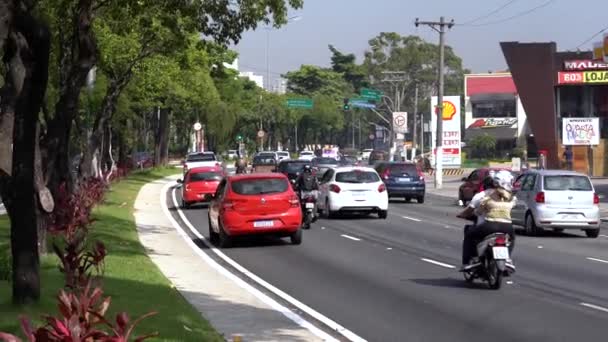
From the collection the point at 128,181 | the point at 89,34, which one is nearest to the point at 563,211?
the point at 89,34

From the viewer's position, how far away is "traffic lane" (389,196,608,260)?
22602 mm

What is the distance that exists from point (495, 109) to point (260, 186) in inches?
3238

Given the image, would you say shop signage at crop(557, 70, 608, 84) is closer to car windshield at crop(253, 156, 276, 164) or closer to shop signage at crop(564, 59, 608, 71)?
shop signage at crop(564, 59, 608, 71)

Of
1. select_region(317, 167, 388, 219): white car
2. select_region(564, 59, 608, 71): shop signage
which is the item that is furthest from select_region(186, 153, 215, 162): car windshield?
select_region(317, 167, 388, 219): white car

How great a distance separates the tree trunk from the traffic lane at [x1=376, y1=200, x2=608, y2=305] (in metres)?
7.24

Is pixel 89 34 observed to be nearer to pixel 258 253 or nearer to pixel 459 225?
pixel 258 253

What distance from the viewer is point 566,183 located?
1027 inches

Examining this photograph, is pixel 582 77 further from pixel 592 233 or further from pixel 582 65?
pixel 592 233

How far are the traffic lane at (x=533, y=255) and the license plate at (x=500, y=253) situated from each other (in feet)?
3.30

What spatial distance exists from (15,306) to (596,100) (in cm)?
6880

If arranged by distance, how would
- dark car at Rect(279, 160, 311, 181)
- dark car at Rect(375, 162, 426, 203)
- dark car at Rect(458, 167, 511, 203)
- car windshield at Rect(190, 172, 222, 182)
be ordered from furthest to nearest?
1. dark car at Rect(375, 162, 426, 203)
2. dark car at Rect(279, 160, 311, 181)
3. dark car at Rect(458, 167, 511, 203)
4. car windshield at Rect(190, 172, 222, 182)

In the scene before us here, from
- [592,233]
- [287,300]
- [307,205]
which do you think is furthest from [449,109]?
[287,300]

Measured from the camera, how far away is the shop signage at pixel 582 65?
6819 cm

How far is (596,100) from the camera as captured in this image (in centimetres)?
7588
